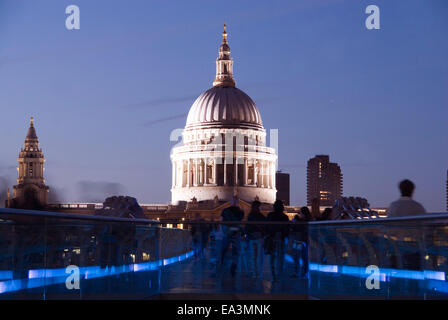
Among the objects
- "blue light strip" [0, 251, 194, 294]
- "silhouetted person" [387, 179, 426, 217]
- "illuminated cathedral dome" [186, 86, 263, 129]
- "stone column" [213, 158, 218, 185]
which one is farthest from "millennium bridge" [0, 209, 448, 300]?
"illuminated cathedral dome" [186, 86, 263, 129]

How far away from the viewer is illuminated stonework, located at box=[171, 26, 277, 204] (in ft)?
484

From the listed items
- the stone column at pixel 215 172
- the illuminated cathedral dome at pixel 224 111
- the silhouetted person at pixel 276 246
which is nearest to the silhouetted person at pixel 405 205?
the silhouetted person at pixel 276 246

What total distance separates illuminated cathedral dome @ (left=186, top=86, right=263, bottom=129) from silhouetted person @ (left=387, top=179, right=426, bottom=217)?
134 metres

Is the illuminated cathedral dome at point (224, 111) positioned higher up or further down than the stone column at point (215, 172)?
higher up

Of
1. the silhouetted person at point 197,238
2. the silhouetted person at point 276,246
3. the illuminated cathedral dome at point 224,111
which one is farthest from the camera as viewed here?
the illuminated cathedral dome at point 224,111

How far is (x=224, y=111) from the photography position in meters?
153

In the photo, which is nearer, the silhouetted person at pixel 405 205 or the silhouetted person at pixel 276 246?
the silhouetted person at pixel 405 205

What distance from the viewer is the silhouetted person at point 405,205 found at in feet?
53.3

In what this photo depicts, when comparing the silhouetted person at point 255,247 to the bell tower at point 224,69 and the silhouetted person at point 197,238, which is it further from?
the bell tower at point 224,69

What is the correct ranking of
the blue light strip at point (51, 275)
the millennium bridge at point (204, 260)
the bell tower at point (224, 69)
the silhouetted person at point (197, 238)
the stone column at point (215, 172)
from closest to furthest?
the blue light strip at point (51, 275)
the millennium bridge at point (204, 260)
the silhouetted person at point (197, 238)
the stone column at point (215, 172)
the bell tower at point (224, 69)

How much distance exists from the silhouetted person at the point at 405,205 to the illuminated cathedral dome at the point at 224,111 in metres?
134

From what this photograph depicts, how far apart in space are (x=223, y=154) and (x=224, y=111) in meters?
7.27
